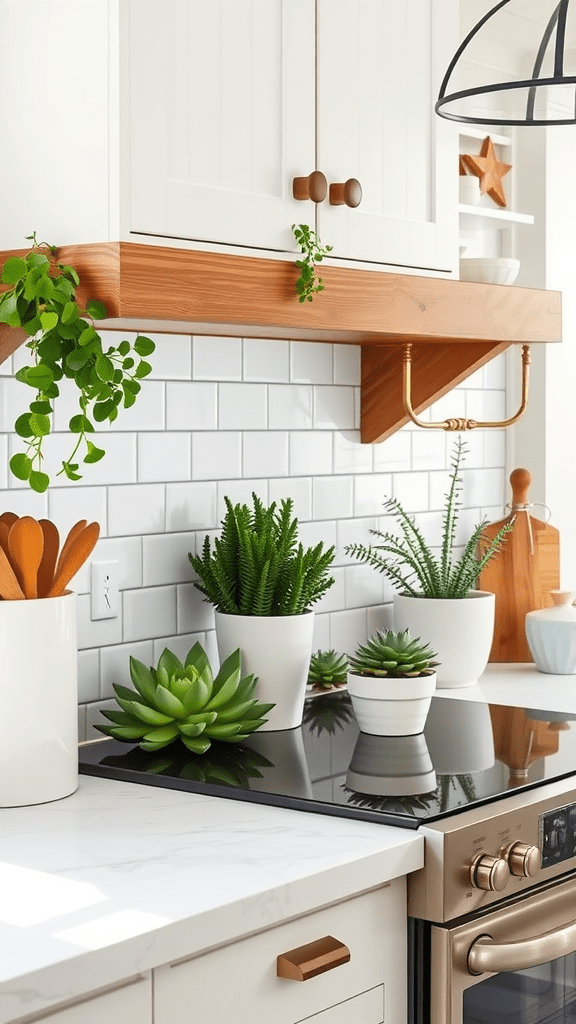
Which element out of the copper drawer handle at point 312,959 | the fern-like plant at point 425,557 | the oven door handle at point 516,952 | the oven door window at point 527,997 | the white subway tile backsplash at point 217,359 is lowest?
the oven door window at point 527,997

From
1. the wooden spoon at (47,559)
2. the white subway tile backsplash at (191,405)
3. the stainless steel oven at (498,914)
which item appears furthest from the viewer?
the white subway tile backsplash at (191,405)

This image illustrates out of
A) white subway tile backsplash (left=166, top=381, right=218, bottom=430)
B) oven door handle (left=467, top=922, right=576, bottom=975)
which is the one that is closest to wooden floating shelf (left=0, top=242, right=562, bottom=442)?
white subway tile backsplash (left=166, top=381, right=218, bottom=430)

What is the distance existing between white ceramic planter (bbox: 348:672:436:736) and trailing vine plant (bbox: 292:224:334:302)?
614mm

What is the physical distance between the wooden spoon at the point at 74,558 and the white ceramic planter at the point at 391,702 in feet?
1.69

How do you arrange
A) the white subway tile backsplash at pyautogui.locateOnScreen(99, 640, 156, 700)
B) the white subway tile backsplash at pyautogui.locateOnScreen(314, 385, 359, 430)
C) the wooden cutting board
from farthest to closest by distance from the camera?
the wooden cutting board
the white subway tile backsplash at pyautogui.locateOnScreen(314, 385, 359, 430)
the white subway tile backsplash at pyautogui.locateOnScreen(99, 640, 156, 700)

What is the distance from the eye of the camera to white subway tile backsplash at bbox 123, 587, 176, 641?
2268mm

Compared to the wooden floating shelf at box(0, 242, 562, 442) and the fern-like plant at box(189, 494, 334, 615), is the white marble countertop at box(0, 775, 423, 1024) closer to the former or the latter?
the fern-like plant at box(189, 494, 334, 615)

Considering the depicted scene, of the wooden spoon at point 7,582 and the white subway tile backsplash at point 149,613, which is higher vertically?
the wooden spoon at point 7,582

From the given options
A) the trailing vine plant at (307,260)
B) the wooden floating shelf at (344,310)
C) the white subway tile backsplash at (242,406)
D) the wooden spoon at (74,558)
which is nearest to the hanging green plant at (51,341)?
the wooden floating shelf at (344,310)

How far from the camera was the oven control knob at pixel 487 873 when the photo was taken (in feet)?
5.49

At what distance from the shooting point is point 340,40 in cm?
204

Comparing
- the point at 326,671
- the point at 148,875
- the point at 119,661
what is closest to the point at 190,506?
the point at 119,661

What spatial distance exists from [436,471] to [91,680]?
3.60ft

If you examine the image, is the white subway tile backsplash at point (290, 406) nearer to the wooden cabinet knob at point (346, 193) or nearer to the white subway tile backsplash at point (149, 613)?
the white subway tile backsplash at point (149, 613)
